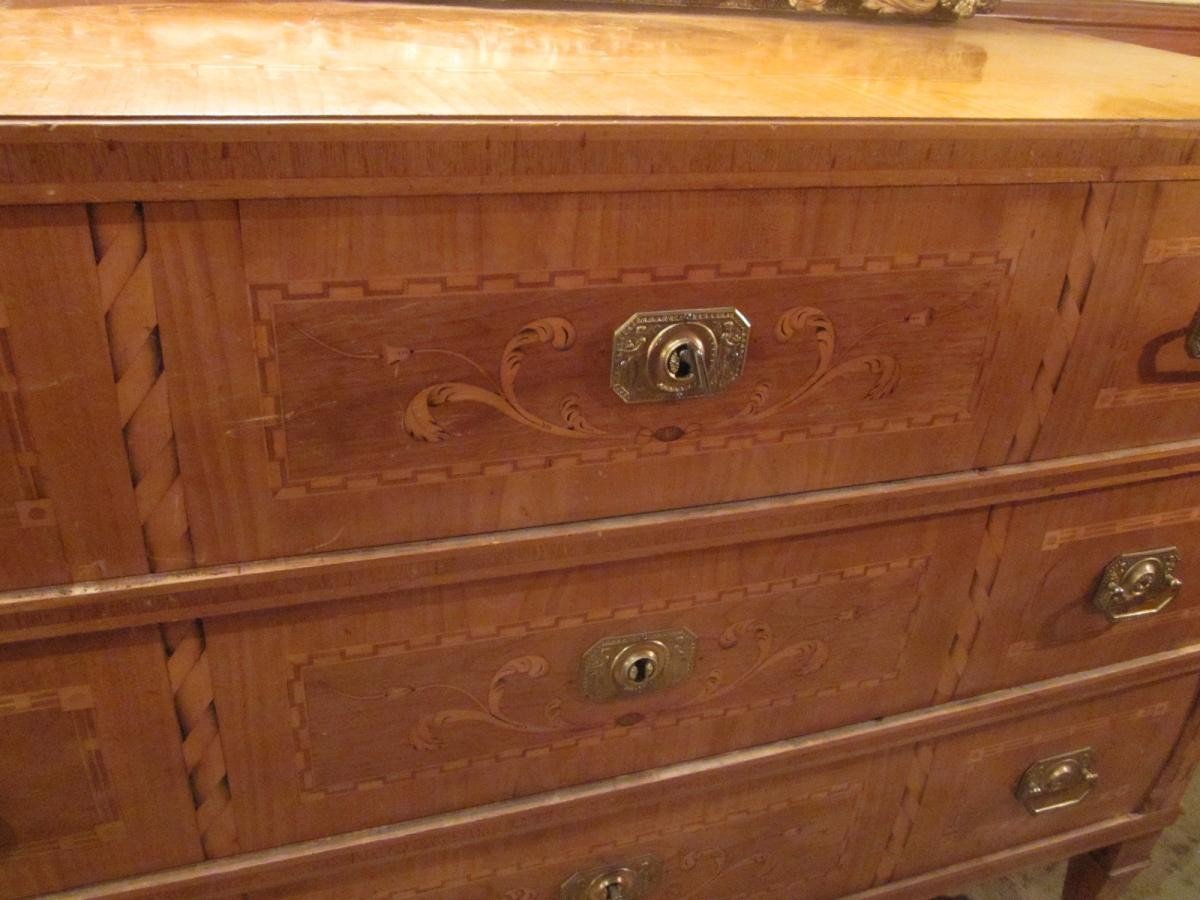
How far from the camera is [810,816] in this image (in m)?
0.81

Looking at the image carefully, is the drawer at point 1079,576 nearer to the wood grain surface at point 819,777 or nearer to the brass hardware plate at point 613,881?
the wood grain surface at point 819,777

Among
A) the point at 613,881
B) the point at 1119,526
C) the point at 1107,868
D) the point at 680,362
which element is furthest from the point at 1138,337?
the point at 1107,868

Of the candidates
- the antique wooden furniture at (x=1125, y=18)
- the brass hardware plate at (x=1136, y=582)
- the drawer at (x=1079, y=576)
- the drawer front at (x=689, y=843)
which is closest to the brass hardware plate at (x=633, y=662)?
the drawer front at (x=689, y=843)

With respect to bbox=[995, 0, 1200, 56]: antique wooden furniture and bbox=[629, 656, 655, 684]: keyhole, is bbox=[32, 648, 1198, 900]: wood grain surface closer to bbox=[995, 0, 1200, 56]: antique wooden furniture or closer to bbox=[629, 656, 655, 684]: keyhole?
bbox=[629, 656, 655, 684]: keyhole

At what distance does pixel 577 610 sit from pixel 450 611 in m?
0.09

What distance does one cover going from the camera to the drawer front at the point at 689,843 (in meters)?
0.69

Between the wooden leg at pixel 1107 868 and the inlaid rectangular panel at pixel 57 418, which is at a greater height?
the inlaid rectangular panel at pixel 57 418

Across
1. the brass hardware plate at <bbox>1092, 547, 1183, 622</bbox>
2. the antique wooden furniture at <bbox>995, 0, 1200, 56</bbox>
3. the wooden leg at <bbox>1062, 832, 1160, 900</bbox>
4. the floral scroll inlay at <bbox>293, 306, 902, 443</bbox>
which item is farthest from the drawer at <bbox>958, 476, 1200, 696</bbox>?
the antique wooden furniture at <bbox>995, 0, 1200, 56</bbox>

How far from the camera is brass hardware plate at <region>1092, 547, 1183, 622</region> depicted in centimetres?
79

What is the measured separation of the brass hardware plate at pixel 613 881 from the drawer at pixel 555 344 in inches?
12.8

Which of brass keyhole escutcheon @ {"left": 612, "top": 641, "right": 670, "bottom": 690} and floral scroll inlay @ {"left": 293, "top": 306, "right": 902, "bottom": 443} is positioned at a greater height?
floral scroll inlay @ {"left": 293, "top": 306, "right": 902, "bottom": 443}

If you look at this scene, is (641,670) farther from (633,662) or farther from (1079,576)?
(1079,576)

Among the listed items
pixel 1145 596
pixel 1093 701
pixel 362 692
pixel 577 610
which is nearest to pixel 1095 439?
pixel 1145 596

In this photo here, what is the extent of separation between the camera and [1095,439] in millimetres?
712
